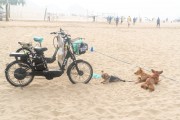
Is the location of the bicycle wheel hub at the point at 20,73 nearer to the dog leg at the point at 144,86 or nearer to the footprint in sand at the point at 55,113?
the footprint in sand at the point at 55,113

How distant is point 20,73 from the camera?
25.1ft

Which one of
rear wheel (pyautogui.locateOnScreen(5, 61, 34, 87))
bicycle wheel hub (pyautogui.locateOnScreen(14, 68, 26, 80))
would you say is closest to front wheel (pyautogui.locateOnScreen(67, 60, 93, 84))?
rear wheel (pyautogui.locateOnScreen(5, 61, 34, 87))

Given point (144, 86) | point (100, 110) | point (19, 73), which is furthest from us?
point (144, 86)

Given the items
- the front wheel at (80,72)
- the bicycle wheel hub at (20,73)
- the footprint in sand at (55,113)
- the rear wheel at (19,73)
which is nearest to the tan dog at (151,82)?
the front wheel at (80,72)

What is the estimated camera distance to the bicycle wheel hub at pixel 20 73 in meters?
7.62

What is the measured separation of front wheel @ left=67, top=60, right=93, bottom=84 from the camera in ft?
27.1

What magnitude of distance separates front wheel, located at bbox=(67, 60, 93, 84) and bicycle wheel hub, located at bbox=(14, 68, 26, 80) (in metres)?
1.18

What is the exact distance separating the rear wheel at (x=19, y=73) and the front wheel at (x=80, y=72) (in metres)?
1.05

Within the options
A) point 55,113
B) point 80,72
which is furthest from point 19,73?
point 55,113

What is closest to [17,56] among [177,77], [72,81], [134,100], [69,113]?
[72,81]

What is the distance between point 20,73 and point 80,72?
60.9 inches

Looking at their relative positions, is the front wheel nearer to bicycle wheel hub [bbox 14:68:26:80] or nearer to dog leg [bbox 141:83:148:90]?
bicycle wheel hub [bbox 14:68:26:80]

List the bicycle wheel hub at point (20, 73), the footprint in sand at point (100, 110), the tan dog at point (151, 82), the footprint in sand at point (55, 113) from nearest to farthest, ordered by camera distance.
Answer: the footprint in sand at point (55, 113)
the footprint in sand at point (100, 110)
the bicycle wheel hub at point (20, 73)
the tan dog at point (151, 82)

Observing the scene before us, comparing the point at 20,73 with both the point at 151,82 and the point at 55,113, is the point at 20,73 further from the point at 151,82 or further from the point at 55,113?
the point at 151,82
